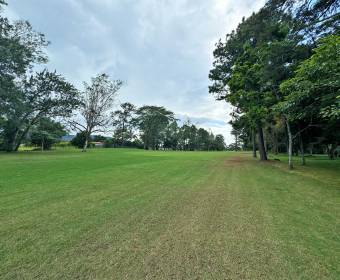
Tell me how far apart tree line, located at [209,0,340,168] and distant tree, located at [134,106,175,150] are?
1935 inches

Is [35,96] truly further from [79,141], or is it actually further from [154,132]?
Answer: [154,132]

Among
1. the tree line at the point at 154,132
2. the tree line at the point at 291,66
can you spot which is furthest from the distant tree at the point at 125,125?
the tree line at the point at 291,66

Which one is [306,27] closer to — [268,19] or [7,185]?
[268,19]

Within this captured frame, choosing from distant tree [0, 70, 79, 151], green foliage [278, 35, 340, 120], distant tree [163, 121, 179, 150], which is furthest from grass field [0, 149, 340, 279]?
distant tree [163, 121, 179, 150]

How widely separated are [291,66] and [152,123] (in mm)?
59323

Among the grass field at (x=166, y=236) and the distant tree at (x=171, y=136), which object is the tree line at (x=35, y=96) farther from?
the distant tree at (x=171, y=136)

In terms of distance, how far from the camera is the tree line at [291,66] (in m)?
6.56

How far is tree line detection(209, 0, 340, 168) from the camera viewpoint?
6557 millimetres

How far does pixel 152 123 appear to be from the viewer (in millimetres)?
69250

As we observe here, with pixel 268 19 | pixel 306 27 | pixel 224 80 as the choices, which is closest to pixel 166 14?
pixel 268 19

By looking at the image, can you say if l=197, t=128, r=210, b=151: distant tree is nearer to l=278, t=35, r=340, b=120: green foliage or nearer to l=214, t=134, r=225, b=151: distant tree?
l=214, t=134, r=225, b=151: distant tree

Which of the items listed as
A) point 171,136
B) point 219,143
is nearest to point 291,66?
point 171,136

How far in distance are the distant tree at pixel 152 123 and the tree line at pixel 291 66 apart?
1935 inches

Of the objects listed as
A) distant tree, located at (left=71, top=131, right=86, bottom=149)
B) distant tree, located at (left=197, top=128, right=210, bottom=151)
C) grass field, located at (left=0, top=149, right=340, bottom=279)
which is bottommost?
grass field, located at (left=0, top=149, right=340, bottom=279)
